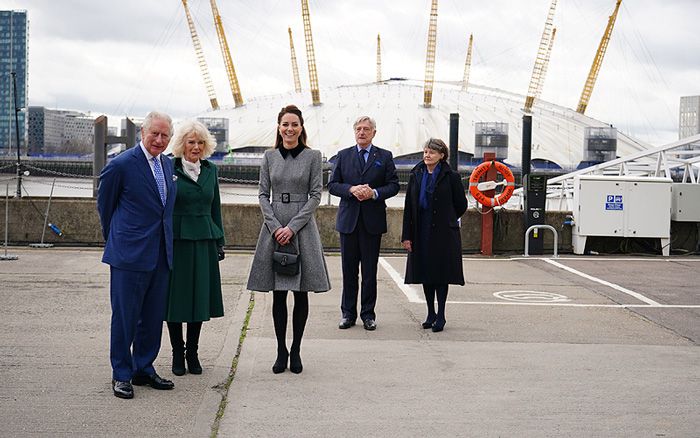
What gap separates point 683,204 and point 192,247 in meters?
12.3

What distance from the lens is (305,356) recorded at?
6.82 meters

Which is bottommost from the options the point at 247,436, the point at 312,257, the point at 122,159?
the point at 247,436

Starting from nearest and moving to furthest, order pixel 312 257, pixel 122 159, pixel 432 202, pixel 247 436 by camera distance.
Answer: pixel 247 436 → pixel 122 159 → pixel 312 257 → pixel 432 202

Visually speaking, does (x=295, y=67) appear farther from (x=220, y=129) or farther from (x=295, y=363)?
(x=295, y=363)

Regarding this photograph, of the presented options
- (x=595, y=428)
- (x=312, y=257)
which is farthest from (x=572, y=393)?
(x=312, y=257)

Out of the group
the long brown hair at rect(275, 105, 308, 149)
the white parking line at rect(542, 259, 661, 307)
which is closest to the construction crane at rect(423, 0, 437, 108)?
the white parking line at rect(542, 259, 661, 307)

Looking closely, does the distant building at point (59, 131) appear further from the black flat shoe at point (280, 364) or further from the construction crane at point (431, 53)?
the black flat shoe at point (280, 364)

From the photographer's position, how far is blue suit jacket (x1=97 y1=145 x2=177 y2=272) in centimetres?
562

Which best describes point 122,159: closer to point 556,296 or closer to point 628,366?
point 628,366

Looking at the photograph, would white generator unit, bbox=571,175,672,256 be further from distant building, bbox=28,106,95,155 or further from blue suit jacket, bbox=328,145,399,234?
distant building, bbox=28,106,95,155

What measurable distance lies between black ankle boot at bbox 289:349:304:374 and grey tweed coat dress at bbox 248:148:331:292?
0.46 metres

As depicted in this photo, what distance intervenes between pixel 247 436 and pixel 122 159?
6.50 feet

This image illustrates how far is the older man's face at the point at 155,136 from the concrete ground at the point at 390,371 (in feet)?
5.06

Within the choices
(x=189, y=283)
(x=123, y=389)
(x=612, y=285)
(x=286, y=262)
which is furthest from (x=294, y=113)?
(x=612, y=285)
